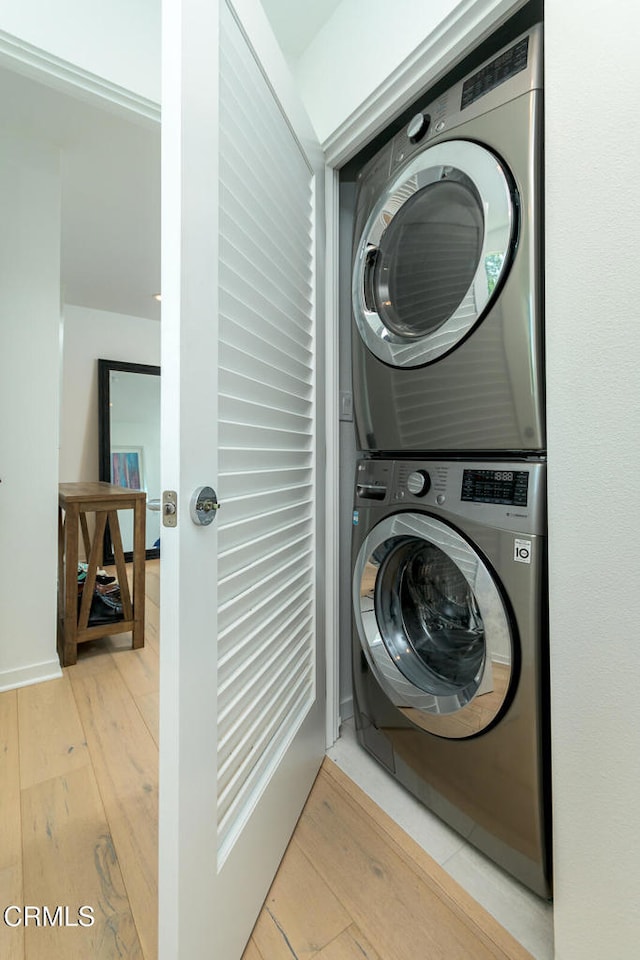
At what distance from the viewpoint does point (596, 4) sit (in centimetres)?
65

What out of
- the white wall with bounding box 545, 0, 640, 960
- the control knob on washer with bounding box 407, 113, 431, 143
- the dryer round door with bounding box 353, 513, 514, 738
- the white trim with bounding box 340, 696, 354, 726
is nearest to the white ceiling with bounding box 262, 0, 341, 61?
the control knob on washer with bounding box 407, 113, 431, 143

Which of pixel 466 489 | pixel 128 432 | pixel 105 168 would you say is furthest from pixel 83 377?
pixel 466 489

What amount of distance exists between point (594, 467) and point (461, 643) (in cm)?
60

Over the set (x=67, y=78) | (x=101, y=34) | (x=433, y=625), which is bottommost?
(x=433, y=625)

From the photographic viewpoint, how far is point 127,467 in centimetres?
369

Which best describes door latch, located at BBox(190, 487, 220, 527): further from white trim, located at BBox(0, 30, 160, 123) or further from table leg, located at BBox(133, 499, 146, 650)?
table leg, located at BBox(133, 499, 146, 650)

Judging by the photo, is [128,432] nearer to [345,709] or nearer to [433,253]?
[345,709]

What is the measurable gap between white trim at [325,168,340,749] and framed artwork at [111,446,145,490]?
112 inches

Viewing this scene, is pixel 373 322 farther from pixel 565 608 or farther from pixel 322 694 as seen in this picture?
pixel 322 694

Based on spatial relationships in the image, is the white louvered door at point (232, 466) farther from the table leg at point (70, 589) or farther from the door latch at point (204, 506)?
the table leg at point (70, 589)

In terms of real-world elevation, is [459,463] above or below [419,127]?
below

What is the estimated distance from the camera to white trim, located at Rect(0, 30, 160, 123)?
1084 millimetres

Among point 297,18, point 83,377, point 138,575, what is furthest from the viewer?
point 83,377

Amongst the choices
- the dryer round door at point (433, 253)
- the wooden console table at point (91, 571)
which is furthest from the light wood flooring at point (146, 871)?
the dryer round door at point (433, 253)
